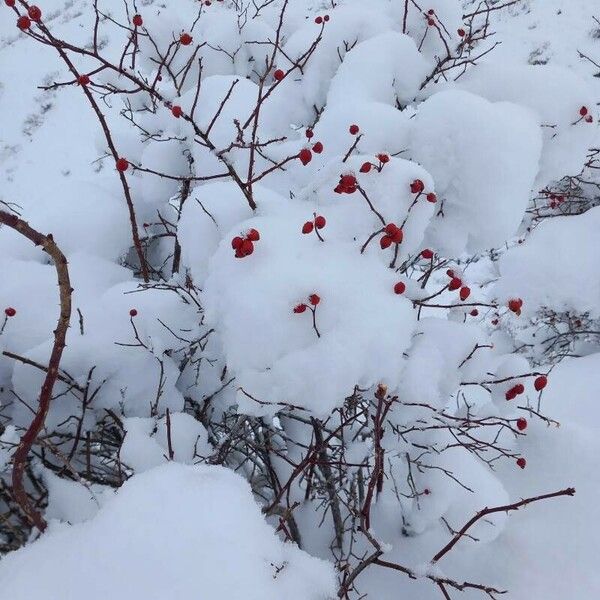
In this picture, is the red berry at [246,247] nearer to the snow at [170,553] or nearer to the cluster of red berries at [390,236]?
the cluster of red berries at [390,236]

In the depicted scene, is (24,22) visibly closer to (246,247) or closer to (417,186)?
(246,247)

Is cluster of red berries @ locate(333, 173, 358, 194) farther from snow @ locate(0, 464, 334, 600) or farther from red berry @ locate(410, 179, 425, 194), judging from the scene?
snow @ locate(0, 464, 334, 600)

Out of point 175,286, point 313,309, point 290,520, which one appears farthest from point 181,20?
point 290,520

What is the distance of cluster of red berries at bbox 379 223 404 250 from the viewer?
142cm

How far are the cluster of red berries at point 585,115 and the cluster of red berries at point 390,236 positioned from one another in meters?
1.12

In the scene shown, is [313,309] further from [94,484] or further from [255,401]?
[94,484]

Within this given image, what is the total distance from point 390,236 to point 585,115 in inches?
46.2

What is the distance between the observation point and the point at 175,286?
1967 millimetres

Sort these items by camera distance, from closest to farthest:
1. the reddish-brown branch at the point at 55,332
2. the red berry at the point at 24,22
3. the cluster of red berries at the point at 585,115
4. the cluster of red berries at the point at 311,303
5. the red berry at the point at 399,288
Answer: the reddish-brown branch at the point at 55,332
the cluster of red berries at the point at 311,303
the red berry at the point at 399,288
the red berry at the point at 24,22
the cluster of red berries at the point at 585,115

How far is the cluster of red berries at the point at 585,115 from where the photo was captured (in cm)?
199

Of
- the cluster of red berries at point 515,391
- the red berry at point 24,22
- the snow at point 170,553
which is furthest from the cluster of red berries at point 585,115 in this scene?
the red berry at point 24,22

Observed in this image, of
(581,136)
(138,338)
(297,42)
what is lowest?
(138,338)

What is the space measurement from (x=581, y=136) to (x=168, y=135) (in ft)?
5.90

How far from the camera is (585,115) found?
2.00 m
